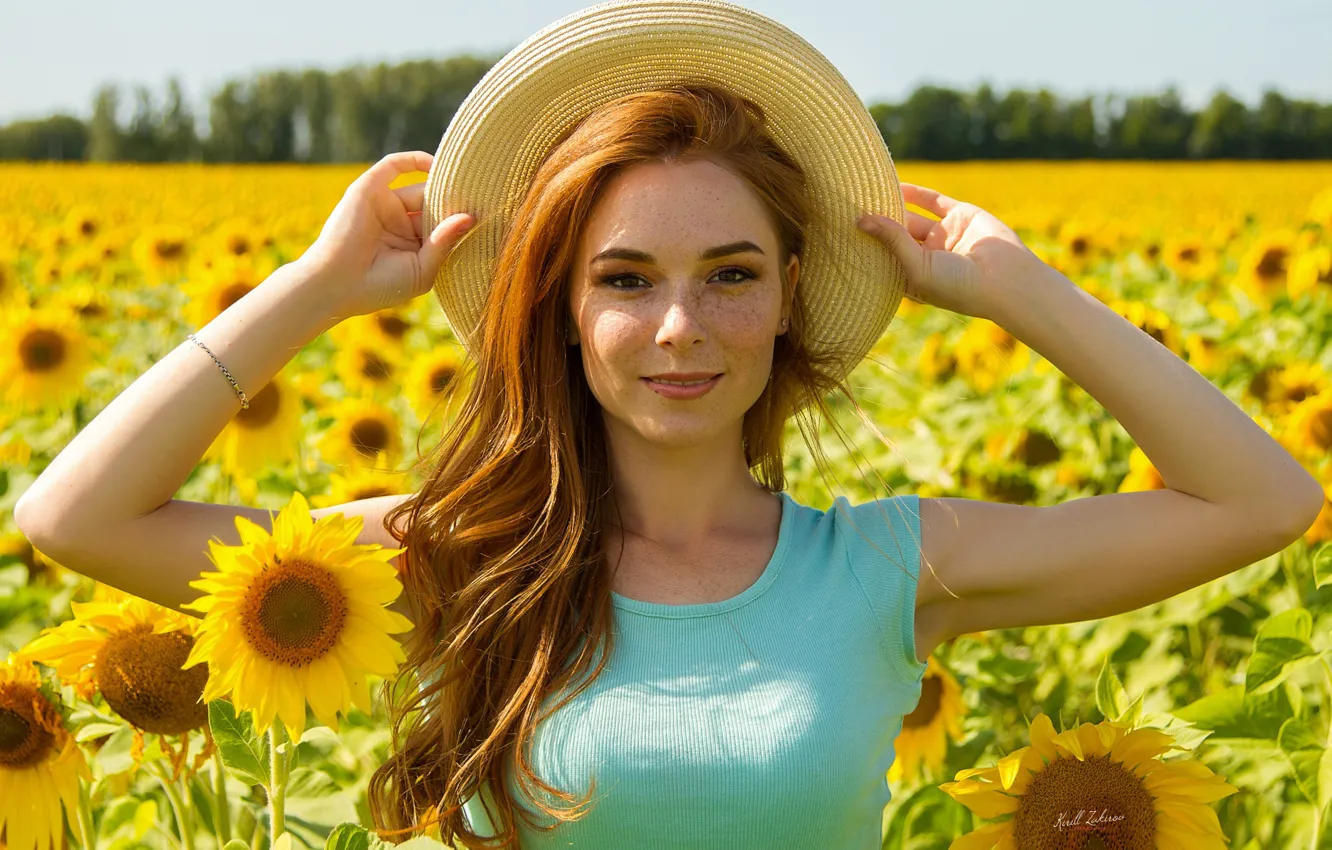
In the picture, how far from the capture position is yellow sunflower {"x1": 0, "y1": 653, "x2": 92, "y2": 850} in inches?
67.2

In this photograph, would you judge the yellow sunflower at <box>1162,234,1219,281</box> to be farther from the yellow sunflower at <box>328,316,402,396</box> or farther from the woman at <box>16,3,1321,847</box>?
the woman at <box>16,3,1321,847</box>

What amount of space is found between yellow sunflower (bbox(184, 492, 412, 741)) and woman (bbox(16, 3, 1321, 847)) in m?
0.14

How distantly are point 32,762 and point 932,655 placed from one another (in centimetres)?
160

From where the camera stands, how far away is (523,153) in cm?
202

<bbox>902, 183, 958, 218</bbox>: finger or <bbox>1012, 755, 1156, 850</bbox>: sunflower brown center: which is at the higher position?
<bbox>902, 183, 958, 218</bbox>: finger

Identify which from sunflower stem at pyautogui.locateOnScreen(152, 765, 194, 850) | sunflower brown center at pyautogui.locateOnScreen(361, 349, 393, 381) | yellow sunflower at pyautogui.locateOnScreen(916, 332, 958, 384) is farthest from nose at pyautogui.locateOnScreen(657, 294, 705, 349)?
yellow sunflower at pyautogui.locateOnScreen(916, 332, 958, 384)

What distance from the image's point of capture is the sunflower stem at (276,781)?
1539 millimetres

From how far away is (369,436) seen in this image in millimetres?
3617

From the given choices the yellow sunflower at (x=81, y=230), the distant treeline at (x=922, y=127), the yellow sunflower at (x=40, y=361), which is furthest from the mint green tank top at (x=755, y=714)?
the distant treeline at (x=922, y=127)

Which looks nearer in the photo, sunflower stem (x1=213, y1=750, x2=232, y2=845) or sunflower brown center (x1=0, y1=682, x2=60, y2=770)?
sunflower brown center (x1=0, y1=682, x2=60, y2=770)

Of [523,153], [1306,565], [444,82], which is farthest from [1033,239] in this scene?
[444,82]

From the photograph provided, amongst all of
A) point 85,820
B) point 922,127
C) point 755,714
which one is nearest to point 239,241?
point 85,820

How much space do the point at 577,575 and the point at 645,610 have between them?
0.11 metres

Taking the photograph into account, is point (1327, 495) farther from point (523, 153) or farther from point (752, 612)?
point (523, 153)
